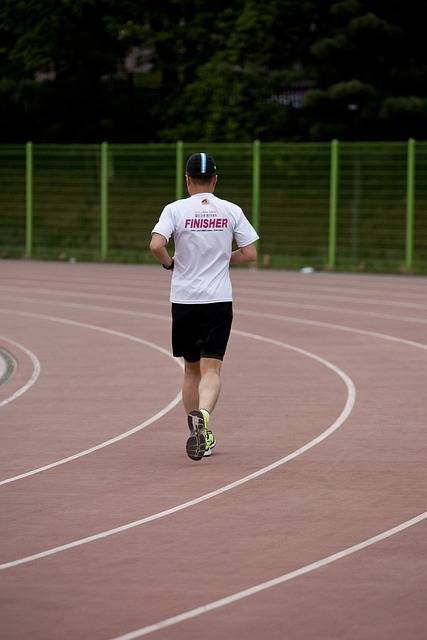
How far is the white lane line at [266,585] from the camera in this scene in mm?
6320

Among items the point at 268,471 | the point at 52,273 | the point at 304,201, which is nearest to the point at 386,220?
the point at 304,201

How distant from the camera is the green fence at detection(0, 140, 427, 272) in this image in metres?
32.0

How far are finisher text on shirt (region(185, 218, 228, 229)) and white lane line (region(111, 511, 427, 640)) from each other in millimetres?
2725

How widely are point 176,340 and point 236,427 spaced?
1.56 m

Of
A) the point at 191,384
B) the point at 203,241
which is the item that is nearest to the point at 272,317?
the point at 191,384

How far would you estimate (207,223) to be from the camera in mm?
10555

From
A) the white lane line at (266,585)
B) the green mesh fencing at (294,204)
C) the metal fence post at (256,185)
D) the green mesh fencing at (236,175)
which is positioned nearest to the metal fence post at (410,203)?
the green mesh fencing at (294,204)

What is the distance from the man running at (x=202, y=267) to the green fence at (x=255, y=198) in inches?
824

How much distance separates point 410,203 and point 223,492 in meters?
22.4

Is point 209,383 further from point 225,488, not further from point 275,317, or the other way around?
point 275,317

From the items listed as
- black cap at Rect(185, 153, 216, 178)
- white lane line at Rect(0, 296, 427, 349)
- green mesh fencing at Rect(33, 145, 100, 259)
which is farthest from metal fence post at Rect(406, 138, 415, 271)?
black cap at Rect(185, 153, 216, 178)

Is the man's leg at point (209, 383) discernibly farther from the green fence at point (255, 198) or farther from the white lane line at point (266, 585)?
the green fence at point (255, 198)

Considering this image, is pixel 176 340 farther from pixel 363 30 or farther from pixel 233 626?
pixel 363 30

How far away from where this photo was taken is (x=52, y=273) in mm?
31828
